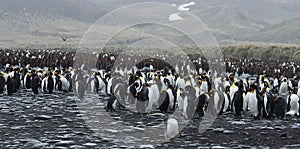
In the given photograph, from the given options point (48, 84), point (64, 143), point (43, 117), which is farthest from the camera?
Result: point (48, 84)

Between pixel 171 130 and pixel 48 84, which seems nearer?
pixel 171 130

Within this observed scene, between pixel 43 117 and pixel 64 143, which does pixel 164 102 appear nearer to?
pixel 43 117

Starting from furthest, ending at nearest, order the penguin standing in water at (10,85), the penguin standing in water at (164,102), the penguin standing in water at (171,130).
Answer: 1. the penguin standing in water at (10,85)
2. the penguin standing in water at (164,102)
3. the penguin standing in water at (171,130)

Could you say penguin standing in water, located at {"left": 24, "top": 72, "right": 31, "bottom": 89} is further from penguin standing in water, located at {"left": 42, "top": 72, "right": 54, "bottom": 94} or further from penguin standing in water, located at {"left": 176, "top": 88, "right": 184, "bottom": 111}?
penguin standing in water, located at {"left": 176, "top": 88, "right": 184, "bottom": 111}

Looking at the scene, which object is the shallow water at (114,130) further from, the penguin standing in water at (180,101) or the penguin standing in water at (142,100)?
the penguin standing in water at (180,101)

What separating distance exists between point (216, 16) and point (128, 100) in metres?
Answer: 153

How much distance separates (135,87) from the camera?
531 inches

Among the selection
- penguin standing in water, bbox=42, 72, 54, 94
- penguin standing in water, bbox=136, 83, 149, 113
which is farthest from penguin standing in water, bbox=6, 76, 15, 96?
penguin standing in water, bbox=136, 83, 149, 113

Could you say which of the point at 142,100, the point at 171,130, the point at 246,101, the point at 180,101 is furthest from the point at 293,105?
the point at 171,130

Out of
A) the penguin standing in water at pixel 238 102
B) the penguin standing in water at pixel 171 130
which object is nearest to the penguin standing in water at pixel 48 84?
the penguin standing in water at pixel 238 102


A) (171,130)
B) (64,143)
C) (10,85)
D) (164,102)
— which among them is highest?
(10,85)

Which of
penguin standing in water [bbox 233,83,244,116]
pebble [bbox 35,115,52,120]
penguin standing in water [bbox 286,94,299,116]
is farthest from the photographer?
penguin standing in water [bbox 286,94,299,116]

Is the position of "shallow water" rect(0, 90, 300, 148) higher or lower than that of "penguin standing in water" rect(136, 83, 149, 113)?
lower

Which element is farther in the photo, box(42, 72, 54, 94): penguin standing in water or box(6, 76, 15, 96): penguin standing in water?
box(42, 72, 54, 94): penguin standing in water
